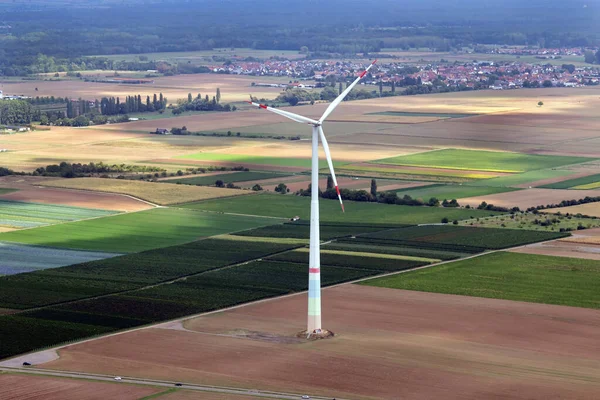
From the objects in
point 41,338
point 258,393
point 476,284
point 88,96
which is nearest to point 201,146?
point 88,96

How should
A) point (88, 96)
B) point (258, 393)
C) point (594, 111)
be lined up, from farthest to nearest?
point (88, 96) → point (594, 111) → point (258, 393)

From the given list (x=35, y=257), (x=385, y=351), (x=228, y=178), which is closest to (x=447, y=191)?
(x=228, y=178)

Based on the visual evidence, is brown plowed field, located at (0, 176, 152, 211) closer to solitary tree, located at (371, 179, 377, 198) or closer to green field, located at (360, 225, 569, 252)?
solitary tree, located at (371, 179, 377, 198)

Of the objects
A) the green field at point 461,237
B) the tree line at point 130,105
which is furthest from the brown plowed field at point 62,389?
the tree line at point 130,105

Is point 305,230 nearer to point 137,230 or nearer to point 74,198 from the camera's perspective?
point 137,230

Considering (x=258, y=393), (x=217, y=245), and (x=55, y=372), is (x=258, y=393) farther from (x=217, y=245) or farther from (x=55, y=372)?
(x=217, y=245)

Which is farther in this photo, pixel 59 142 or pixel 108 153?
pixel 59 142
